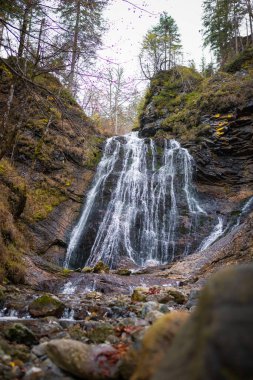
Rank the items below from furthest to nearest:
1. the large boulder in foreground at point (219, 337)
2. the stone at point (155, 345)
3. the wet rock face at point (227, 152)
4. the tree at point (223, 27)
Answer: the tree at point (223, 27) < the wet rock face at point (227, 152) < the stone at point (155, 345) < the large boulder in foreground at point (219, 337)

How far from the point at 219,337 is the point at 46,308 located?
14.5 feet

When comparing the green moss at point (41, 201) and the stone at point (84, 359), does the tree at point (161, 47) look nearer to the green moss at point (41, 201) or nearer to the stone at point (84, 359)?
the green moss at point (41, 201)

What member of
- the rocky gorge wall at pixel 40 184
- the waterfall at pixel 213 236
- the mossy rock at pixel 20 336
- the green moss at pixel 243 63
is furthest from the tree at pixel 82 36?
the green moss at pixel 243 63

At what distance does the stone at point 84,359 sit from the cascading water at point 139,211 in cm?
1045

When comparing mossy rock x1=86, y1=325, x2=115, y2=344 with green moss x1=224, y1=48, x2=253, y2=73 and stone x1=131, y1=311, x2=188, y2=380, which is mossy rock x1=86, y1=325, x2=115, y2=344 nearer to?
stone x1=131, y1=311, x2=188, y2=380

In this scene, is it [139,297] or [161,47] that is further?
[161,47]

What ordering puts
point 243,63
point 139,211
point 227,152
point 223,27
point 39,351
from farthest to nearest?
point 223,27
point 243,63
point 227,152
point 139,211
point 39,351

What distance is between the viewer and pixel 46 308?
16.8 feet

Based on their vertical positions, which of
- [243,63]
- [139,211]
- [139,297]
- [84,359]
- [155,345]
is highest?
[243,63]

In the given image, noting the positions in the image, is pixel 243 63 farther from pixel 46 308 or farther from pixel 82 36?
pixel 46 308

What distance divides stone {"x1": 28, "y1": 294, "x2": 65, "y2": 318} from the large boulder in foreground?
402 cm

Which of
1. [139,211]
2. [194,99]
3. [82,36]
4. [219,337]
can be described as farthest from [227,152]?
[219,337]

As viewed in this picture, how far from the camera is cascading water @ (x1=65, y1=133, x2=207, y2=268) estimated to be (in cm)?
1355

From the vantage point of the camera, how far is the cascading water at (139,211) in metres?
13.6
